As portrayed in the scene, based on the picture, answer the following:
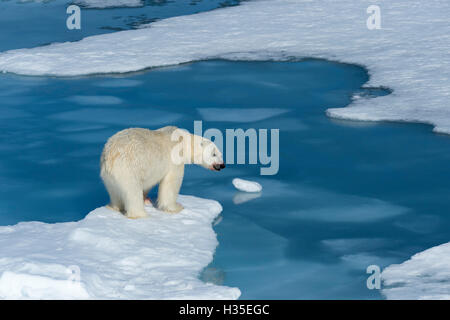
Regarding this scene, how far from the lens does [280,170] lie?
730 cm

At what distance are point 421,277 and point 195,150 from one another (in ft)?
6.55

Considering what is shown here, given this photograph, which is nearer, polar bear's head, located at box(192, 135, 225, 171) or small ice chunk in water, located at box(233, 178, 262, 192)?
polar bear's head, located at box(192, 135, 225, 171)

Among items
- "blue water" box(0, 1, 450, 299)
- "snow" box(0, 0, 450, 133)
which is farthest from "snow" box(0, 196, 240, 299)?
"snow" box(0, 0, 450, 133)

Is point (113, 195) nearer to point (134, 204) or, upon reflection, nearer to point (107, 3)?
point (134, 204)

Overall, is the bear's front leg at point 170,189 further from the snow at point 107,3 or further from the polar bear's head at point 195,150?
the snow at point 107,3

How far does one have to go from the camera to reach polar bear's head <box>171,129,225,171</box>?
6090 millimetres

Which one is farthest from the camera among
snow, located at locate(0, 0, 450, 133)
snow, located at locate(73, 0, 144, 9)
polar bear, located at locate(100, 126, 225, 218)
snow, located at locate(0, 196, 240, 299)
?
snow, located at locate(73, 0, 144, 9)

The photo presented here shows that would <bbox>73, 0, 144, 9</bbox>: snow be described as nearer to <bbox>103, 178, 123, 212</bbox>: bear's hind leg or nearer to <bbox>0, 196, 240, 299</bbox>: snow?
<bbox>0, 196, 240, 299</bbox>: snow

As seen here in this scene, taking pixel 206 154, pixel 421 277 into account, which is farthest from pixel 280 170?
pixel 421 277

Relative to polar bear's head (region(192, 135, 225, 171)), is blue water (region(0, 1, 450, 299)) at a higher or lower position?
lower

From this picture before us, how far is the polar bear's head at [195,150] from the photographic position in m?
6.09

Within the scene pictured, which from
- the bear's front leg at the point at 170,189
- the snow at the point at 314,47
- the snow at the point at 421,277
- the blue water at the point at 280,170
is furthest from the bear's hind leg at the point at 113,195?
the snow at the point at 314,47

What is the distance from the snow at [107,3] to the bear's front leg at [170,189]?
10.5m

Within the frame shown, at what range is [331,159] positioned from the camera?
299 inches
